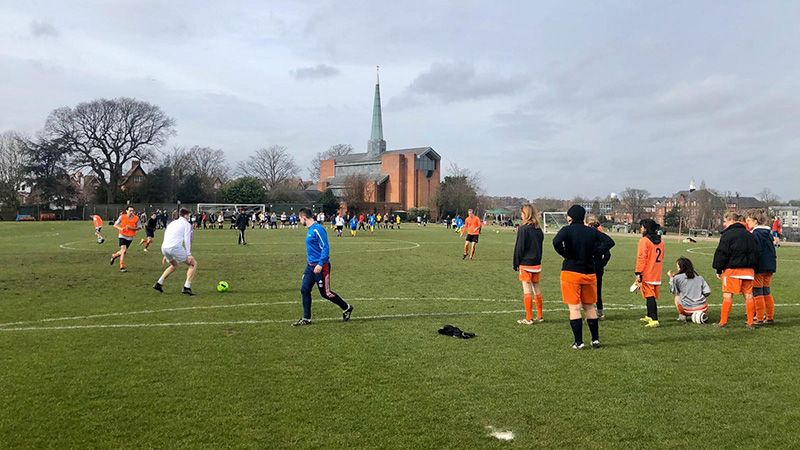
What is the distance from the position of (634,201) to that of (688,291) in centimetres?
8944

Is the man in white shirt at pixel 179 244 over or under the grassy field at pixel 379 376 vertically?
over

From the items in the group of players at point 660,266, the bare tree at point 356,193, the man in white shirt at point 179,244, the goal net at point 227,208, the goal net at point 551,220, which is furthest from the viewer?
the bare tree at point 356,193

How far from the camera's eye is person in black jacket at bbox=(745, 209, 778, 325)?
888 centimetres

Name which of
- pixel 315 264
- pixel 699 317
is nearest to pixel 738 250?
pixel 699 317

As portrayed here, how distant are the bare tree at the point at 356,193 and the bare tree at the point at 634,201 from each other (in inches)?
1767

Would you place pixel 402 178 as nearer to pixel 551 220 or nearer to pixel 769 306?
pixel 551 220

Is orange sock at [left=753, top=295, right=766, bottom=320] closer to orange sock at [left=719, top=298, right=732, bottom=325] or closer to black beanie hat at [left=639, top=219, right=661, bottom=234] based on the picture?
orange sock at [left=719, top=298, right=732, bottom=325]

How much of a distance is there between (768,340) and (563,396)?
445 centimetres

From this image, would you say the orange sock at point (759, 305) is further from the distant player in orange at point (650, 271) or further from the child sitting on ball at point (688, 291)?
the distant player in orange at point (650, 271)

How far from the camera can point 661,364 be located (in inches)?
258

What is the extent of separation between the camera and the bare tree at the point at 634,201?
91062 mm

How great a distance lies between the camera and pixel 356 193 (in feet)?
291

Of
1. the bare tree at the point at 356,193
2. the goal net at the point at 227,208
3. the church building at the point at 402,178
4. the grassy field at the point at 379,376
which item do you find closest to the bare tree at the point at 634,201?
the church building at the point at 402,178

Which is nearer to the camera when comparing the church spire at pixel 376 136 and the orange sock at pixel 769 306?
the orange sock at pixel 769 306
